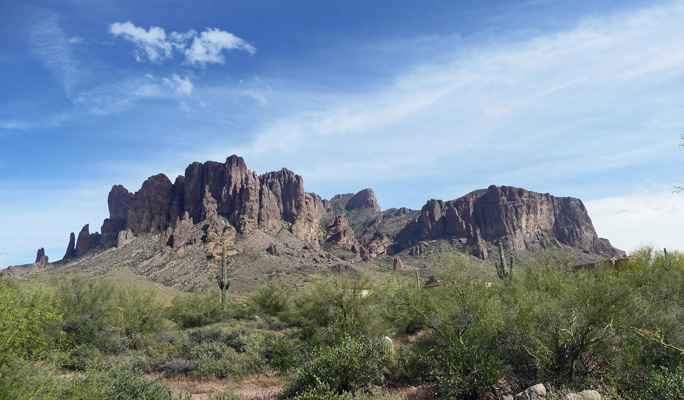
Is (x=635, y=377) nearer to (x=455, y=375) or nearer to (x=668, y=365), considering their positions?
(x=668, y=365)

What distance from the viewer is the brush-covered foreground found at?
681 cm

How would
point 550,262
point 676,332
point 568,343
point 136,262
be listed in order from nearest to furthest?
point 568,343
point 676,332
point 550,262
point 136,262

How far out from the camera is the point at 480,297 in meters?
10.1

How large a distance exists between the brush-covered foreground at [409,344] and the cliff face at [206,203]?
79.3 metres

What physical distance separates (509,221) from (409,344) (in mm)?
110776

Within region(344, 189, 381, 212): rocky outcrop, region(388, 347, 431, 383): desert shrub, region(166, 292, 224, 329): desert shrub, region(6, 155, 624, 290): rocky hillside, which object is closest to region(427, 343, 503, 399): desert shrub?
region(388, 347, 431, 383): desert shrub

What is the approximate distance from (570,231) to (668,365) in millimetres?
129802

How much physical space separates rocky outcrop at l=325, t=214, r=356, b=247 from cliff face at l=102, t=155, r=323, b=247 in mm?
5691

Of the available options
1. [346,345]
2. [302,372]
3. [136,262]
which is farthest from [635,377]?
[136,262]

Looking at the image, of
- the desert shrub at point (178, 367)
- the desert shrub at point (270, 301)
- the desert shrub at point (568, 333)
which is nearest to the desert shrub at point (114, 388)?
the desert shrub at point (178, 367)

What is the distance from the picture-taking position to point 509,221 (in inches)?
4560

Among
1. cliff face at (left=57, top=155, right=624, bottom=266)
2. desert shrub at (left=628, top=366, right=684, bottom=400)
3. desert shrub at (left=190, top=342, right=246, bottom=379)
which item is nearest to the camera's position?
desert shrub at (left=628, top=366, right=684, bottom=400)

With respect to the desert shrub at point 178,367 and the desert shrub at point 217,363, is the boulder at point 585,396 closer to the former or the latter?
the desert shrub at point 217,363

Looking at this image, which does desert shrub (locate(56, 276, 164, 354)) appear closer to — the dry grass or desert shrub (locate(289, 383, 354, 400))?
the dry grass
